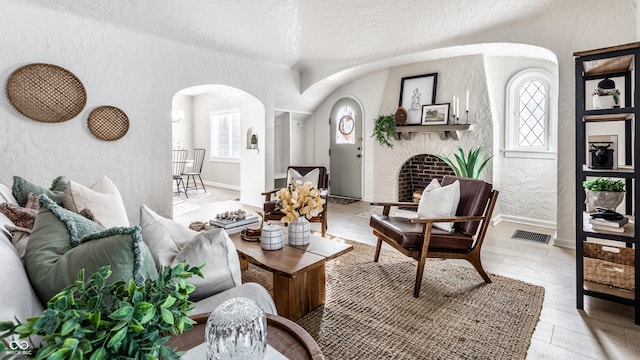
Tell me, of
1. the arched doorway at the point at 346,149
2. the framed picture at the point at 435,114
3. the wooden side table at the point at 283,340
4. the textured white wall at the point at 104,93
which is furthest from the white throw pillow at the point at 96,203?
the arched doorway at the point at 346,149

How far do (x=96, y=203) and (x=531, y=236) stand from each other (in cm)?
452

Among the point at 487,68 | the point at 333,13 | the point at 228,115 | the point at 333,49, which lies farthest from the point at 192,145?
the point at 487,68

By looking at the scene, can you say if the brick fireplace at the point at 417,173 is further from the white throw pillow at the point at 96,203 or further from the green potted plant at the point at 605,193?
the white throw pillow at the point at 96,203

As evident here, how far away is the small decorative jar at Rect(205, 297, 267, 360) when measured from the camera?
854 mm

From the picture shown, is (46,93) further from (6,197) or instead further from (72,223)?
(72,223)

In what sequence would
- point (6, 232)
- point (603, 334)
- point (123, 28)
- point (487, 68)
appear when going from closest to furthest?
point (6, 232) → point (603, 334) → point (123, 28) → point (487, 68)

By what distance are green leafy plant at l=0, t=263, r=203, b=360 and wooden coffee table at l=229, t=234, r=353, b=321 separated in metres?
1.34

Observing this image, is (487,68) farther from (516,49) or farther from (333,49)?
(333,49)

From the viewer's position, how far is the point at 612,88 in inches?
89.7

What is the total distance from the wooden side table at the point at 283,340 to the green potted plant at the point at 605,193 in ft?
7.36

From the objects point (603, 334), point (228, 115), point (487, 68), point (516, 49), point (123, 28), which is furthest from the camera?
point (228, 115)

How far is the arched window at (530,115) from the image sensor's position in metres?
4.69

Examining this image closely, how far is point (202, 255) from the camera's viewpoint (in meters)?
1.34

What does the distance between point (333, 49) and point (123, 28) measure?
2756mm
